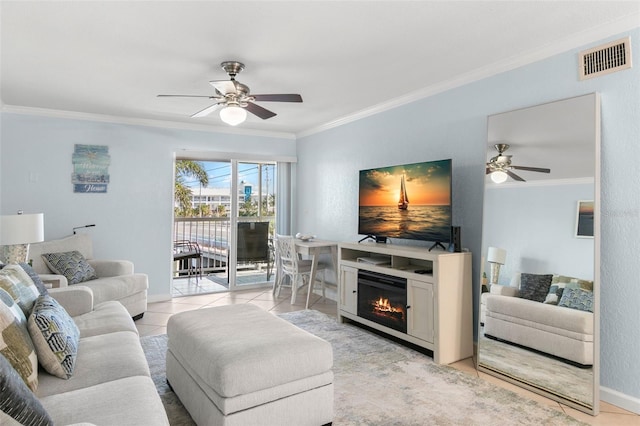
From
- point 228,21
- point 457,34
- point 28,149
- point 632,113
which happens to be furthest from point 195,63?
point 632,113

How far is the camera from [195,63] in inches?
127

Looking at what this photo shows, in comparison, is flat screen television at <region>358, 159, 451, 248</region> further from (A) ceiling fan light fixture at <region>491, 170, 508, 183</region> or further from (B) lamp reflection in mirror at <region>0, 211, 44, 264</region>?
(B) lamp reflection in mirror at <region>0, 211, 44, 264</region>

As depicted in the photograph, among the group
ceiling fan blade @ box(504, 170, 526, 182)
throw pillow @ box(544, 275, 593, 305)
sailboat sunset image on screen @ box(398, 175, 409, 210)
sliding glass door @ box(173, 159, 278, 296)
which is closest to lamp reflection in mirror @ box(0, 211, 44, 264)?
sliding glass door @ box(173, 159, 278, 296)

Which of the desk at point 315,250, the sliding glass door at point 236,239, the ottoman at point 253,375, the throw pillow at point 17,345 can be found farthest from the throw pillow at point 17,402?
the sliding glass door at point 236,239

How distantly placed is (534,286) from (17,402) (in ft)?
9.45

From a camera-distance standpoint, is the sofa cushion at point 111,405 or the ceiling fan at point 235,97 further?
the ceiling fan at point 235,97

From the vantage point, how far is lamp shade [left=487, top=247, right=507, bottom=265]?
9.68ft

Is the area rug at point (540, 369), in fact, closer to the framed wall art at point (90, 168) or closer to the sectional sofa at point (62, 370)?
the sectional sofa at point (62, 370)

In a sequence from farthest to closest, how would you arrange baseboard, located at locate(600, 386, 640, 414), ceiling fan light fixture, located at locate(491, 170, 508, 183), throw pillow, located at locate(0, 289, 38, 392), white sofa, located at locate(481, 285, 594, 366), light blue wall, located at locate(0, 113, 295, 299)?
light blue wall, located at locate(0, 113, 295, 299) → ceiling fan light fixture, located at locate(491, 170, 508, 183) → white sofa, located at locate(481, 285, 594, 366) → baseboard, located at locate(600, 386, 640, 414) → throw pillow, located at locate(0, 289, 38, 392)

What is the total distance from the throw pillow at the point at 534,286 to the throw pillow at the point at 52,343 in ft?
9.30

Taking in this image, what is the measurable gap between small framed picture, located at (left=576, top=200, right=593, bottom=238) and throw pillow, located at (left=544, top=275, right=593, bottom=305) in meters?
0.29

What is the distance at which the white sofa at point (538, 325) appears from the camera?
247cm

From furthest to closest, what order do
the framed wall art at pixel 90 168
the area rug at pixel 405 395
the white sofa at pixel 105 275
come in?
the framed wall art at pixel 90 168
the white sofa at pixel 105 275
the area rug at pixel 405 395

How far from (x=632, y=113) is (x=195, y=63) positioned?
3174 millimetres
